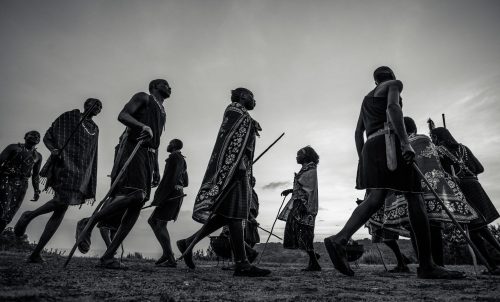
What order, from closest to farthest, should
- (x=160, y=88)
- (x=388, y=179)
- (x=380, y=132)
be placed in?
(x=388, y=179)
(x=380, y=132)
(x=160, y=88)

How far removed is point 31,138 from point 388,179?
638cm

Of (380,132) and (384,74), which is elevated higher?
(384,74)

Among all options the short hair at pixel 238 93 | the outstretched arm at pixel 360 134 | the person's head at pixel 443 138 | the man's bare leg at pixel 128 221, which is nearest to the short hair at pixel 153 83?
the short hair at pixel 238 93

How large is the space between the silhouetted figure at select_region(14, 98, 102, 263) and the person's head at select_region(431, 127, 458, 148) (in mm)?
5284

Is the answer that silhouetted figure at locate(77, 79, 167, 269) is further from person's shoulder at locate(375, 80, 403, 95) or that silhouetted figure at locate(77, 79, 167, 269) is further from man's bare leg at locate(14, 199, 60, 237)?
person's shoulder at locate(375, 80, 403, 95)

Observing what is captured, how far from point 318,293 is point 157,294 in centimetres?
102

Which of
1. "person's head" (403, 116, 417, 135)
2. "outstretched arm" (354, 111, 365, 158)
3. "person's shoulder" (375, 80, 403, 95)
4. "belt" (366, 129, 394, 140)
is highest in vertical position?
"person's head" (403, 116, 417, 135)

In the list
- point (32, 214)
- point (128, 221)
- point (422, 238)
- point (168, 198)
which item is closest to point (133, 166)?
point (128, 221)

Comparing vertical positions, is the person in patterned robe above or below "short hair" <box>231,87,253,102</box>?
below

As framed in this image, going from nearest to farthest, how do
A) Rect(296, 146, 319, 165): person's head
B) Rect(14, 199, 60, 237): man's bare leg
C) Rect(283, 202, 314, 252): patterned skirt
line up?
Rect(14, 199, 60, 237): man's bare leg
Rect(283, 202, 314, 252): patterned skirt
Rect(296, 146, 319, 165): person's head

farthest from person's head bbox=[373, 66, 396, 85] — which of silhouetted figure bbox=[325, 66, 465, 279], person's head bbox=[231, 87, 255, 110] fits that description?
person's head bbox=[231, 87, 255, 110]

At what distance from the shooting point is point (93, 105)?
15.7 feet

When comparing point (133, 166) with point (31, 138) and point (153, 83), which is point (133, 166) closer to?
point (153, 83)

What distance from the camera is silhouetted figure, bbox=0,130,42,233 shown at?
5.95m
